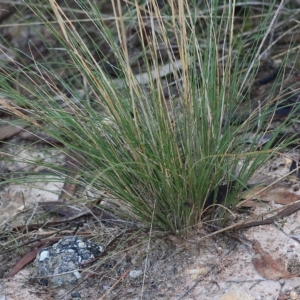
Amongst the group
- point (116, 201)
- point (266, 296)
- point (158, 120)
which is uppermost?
point (158, 120)

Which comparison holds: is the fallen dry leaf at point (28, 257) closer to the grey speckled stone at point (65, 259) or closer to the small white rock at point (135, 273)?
the grey speckled stone at point (65, 259)

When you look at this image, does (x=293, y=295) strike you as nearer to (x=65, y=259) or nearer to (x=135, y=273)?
(x=135, y=273)

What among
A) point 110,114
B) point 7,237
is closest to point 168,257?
point 110,114

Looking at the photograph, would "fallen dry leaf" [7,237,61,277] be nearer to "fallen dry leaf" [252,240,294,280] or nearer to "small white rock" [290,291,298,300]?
"fallen dry leaf" [252,240,294,280]

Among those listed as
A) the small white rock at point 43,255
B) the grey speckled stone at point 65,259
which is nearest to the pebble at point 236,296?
the grey speckled stone at point 65,259

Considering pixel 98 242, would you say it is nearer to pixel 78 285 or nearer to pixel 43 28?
pixel 78 285

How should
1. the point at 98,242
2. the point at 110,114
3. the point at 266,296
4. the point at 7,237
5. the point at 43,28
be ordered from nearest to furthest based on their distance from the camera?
1. the point at 266,296
2. the point at 110,114
3. the point at 98,242
4. the point at 7,237
5. the point at 43,28

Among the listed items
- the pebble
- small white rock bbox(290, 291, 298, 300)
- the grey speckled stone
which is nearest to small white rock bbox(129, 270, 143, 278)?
the grey speckled stone
